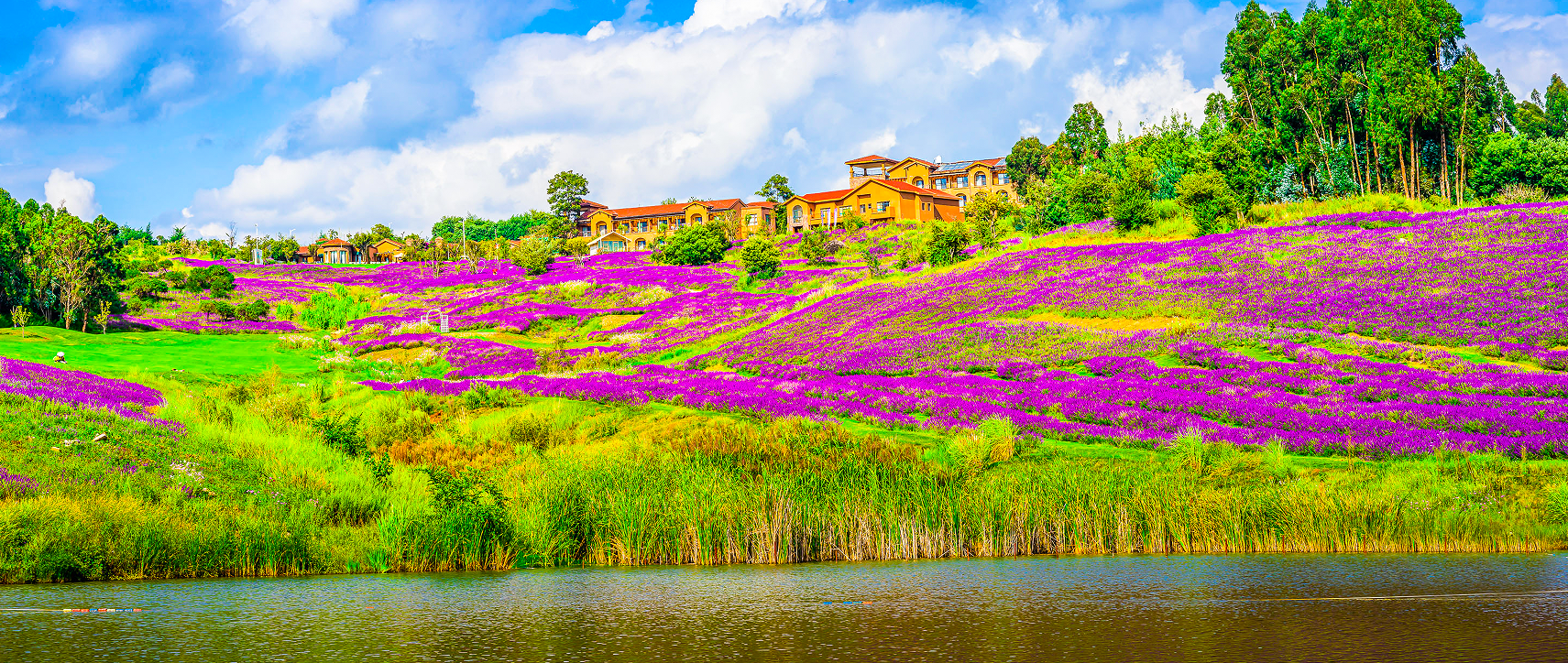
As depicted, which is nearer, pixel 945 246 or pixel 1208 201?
pixel 1208 201

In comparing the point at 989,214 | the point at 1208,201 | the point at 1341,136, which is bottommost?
the point at 1208,201

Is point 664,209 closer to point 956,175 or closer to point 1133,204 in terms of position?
point 956,175

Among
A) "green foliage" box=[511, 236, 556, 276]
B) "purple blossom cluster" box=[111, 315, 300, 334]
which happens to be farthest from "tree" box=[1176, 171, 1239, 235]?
"purple blossom cluster" box=[111, 315, 300, 334]

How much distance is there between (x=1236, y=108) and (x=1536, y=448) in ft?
318

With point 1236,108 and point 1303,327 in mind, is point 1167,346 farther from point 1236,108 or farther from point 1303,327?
point 1236,108

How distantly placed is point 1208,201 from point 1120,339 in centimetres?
3379

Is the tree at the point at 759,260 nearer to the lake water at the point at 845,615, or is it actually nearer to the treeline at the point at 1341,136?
the treeline at the point at 1341,136

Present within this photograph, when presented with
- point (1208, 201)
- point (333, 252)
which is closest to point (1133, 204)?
point (1208, 201)

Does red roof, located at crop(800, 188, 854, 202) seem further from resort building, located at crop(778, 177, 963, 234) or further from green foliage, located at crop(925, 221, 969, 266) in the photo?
green foliage, located at crop(925, 221, 969, 266)

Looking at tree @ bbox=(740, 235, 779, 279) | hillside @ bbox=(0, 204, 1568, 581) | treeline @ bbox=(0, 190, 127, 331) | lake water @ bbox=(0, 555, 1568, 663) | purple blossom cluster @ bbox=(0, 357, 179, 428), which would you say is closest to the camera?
lake water @ bbox=(0, 555, 1568, 663)

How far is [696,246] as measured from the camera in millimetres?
99250

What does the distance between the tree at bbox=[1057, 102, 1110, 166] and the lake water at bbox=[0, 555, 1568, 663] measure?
4738 inches

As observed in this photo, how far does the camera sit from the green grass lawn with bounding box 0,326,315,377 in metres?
33.4

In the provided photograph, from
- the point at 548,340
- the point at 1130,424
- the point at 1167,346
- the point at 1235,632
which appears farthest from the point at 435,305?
the point at 1235,632
